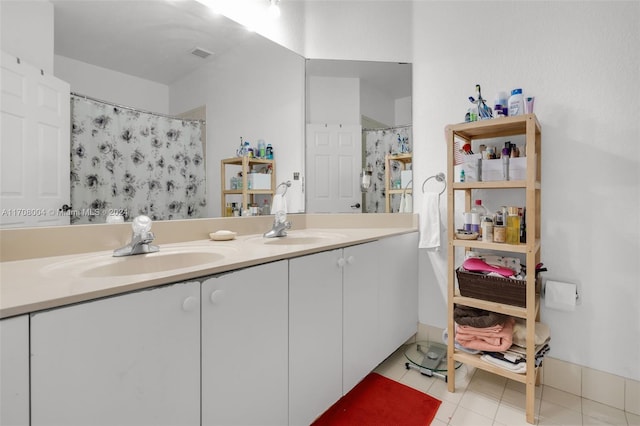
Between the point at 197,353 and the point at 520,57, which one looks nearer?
the point at 197,353

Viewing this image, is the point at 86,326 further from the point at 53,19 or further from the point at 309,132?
the point at 309,132

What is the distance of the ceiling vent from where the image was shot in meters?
1.52

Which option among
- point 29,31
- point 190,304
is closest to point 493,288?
point 190,304

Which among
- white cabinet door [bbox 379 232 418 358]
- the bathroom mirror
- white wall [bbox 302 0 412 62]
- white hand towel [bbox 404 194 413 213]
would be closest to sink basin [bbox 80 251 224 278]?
white cabinet door [bbox 379 232 418 358]

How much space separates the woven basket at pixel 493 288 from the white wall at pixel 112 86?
1.66 metres

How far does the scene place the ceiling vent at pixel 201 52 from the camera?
4.98 feet

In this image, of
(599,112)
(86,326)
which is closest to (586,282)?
(599,112)

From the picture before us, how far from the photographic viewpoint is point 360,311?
5.03 ft

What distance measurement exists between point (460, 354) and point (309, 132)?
1623 millimetres

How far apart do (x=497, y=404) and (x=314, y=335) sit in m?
1.03

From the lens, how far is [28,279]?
0.77 m

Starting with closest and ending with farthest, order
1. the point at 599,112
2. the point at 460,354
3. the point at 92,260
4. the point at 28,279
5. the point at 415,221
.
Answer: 1. the point at 28,279
2. the point at 92,260
3. the point at 599,112
4. the point at 460,354
5. the point at 415,221

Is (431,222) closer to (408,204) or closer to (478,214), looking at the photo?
(408,204)

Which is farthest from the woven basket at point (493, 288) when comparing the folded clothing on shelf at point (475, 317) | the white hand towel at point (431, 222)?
the white hand towel at point (431, 222)
